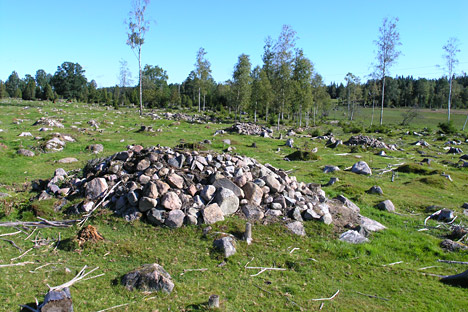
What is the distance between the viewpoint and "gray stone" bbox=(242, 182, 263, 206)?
10000 millimetres

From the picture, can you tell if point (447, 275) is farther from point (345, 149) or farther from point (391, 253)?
point (345, 149)

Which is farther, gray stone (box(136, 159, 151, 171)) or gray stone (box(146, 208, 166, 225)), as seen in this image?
gray stone (box(136, 159, 151, 171))

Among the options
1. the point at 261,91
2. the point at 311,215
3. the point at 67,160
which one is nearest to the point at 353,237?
the point at 311,215

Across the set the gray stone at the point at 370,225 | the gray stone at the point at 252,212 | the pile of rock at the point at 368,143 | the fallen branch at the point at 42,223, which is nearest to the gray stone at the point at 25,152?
the fallen branch at the point at 42,223

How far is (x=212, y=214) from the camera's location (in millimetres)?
9133

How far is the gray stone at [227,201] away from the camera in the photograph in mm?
9492

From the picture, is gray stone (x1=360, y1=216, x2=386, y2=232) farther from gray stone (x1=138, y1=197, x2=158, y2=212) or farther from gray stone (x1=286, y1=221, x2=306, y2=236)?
gray stone (x1=138, y1=197, x2=158, y2=212)

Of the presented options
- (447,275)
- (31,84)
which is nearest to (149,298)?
(447,275)

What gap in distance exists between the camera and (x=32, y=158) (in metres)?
17.2

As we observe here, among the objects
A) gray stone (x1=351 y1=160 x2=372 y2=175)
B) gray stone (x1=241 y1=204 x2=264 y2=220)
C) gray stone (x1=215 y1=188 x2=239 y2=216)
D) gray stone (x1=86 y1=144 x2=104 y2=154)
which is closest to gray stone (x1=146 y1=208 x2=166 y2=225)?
gray stone (x1=215 y1=188 x2=239 y2=216)

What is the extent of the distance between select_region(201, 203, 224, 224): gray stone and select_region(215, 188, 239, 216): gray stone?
229 millimetres

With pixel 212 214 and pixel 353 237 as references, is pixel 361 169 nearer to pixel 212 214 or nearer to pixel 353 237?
pixel 353 237

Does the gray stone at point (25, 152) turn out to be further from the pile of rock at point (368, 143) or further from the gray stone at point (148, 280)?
the pile of rock at point (368, 143)

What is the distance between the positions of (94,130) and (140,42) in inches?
916
